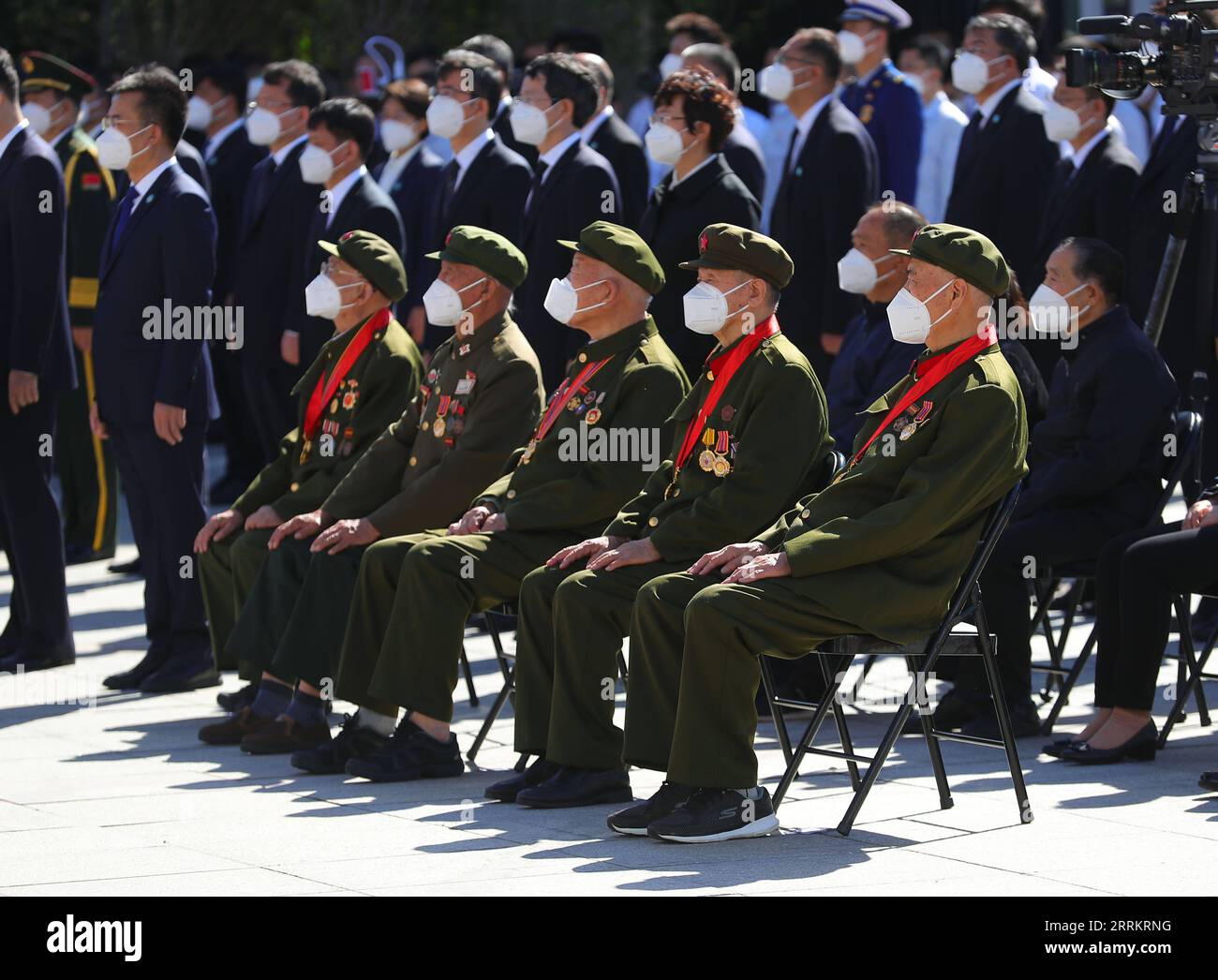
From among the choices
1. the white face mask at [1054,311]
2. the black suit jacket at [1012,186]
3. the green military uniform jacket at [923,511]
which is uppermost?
the black suit jacket at [1012,186]

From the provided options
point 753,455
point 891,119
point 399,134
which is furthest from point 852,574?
point 399,134

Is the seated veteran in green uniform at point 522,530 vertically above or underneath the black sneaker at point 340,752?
above

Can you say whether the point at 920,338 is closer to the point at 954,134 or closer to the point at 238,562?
the point at 238,562

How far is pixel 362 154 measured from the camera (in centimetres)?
1067

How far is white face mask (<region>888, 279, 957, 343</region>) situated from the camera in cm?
669

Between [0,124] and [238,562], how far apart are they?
2406mm

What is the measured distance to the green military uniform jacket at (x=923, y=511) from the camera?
6.41 m

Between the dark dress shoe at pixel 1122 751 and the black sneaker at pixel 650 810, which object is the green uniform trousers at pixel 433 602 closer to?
the black sneaker at pixel 650 810

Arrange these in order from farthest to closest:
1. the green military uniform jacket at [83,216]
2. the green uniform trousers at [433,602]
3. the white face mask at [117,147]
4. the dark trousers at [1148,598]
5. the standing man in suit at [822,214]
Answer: the green military uniform jacket at [83,216], the standing man in suit at [822,214], the white face mask at [117,147], the green uniform trousers at [433,602], the dark trousers at [1148,598]

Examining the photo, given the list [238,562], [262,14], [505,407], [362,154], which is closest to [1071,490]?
[505,407]

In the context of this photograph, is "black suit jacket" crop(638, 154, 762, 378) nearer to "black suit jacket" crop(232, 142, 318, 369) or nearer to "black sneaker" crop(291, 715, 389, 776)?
"black suit jacket" crop(232, 142, 318, 369)

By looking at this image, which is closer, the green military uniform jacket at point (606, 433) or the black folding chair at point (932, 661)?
the black folding chair at point (932, 661)

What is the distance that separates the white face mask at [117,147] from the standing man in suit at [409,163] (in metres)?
2.27

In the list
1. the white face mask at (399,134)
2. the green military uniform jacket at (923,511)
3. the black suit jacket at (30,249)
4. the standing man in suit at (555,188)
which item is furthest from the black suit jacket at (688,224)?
the white face mask at (399,134)
